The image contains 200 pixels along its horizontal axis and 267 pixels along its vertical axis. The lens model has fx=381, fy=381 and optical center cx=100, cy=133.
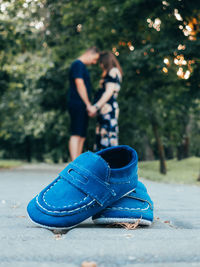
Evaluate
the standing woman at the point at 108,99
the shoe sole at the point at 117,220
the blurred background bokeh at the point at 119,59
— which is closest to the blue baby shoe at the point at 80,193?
the shoe sole at the point at 117,220

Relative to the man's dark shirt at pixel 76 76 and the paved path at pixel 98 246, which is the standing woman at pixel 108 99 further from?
the paved path at pixel 98 246

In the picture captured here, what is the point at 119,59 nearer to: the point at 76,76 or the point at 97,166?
the point at 76,76

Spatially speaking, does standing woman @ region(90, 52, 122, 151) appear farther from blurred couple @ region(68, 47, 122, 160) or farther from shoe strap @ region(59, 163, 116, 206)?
shoe strap @ region(59, 163, 116, 206)

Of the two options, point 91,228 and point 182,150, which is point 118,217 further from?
point 182,150

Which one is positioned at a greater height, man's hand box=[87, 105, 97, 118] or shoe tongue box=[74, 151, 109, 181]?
man's hand box=[87, 105, 97, 118]

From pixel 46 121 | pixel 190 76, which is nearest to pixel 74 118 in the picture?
pixel 190 76

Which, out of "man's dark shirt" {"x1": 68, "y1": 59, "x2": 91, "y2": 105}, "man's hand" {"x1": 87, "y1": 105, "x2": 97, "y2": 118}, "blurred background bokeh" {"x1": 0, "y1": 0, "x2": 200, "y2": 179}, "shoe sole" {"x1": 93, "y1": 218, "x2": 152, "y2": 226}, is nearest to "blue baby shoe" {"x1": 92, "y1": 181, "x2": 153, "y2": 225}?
"shoe sole" {"x1": 93, "y1": 218, "x2": 152, "y2": 226}

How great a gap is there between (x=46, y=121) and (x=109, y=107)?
839cm

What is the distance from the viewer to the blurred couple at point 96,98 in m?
5.84

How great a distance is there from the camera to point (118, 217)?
2.30 meters

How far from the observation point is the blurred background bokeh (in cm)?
718

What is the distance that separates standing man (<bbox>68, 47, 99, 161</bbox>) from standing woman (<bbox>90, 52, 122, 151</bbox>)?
170 mm

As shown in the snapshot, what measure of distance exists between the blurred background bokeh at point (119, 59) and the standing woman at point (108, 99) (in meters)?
1.52

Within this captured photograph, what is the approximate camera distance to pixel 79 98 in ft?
19.4
